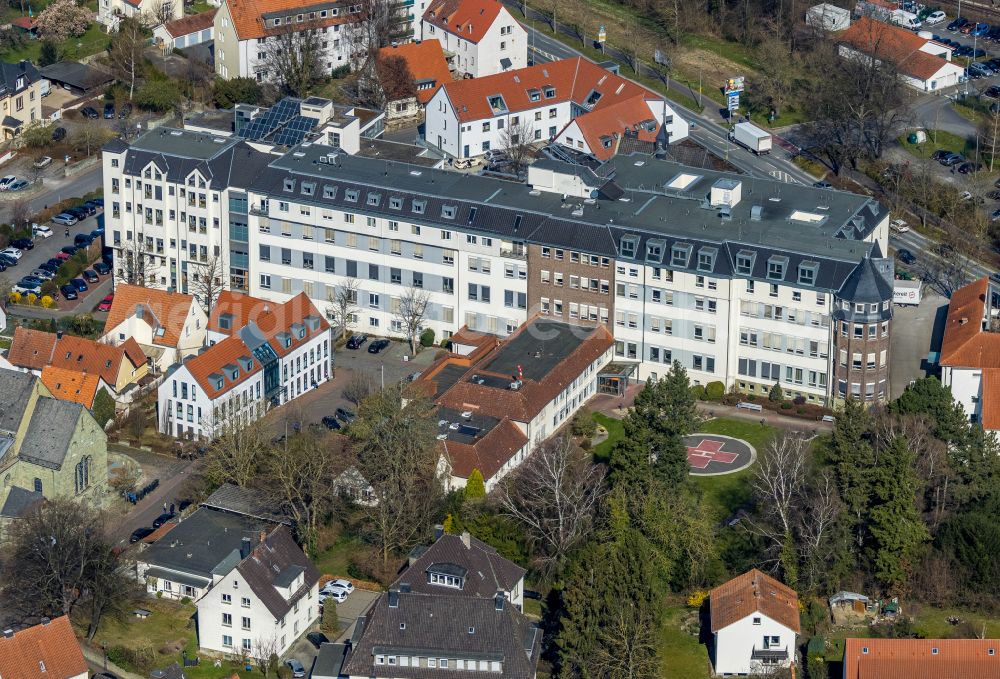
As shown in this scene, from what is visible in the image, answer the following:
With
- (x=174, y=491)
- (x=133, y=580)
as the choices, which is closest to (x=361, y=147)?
(x=174, y=491)

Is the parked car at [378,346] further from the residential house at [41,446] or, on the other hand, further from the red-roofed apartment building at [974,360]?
the red-roofed apartment building at [974,360]

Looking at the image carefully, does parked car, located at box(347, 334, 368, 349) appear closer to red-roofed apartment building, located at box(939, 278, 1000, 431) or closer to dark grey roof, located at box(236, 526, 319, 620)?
dark grey roof, located at box(236, 526, 319, 620)

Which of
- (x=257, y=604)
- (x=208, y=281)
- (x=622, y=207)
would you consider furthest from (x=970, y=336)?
(x=208, y=281)

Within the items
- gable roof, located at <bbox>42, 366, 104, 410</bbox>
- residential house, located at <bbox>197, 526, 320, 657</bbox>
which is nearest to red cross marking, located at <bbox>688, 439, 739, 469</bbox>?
residential house, located at <bbox>197, 526, 320, 657</bbox>

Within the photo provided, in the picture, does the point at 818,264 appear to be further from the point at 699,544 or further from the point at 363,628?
the point at 363,628

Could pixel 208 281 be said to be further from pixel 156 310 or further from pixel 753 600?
pixel 753 600

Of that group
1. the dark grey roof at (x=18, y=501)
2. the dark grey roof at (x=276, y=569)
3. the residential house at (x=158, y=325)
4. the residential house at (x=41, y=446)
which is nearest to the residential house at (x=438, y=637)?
the dark grey roof at (x=276, y=569)
